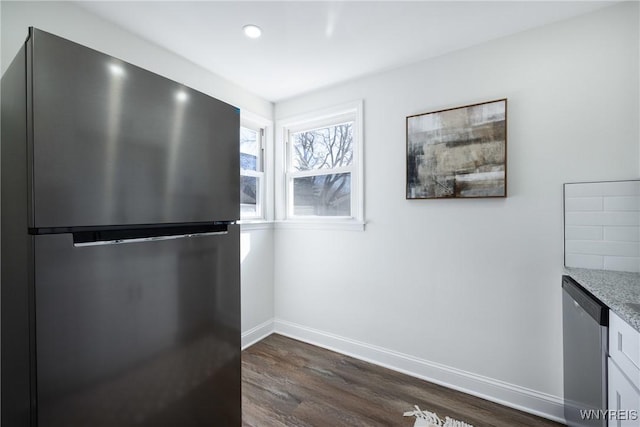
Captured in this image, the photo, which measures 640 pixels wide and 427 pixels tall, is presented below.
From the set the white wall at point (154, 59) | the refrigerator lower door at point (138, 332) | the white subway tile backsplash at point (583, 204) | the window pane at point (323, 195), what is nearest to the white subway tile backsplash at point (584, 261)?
the white subway tile backsplash at point (583, 204)

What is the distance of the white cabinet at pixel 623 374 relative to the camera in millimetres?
A: 883

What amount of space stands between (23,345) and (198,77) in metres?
1.97

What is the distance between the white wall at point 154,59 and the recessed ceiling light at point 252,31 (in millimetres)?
622

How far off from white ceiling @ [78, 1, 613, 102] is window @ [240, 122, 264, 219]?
0.65 metres

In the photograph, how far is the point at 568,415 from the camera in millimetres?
1514

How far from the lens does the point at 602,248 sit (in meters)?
1.56

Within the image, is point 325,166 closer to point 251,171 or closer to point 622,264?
point 251,171

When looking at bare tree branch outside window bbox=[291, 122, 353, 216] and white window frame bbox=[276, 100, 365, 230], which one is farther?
bare tree branch outside window bbox=[291, 122, 353, 216]

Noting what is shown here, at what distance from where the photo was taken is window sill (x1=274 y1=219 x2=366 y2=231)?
2.41 m

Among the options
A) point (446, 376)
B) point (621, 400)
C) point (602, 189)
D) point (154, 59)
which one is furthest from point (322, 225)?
point (621, 400)

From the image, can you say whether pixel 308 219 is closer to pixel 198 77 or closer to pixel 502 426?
pixel 198 77

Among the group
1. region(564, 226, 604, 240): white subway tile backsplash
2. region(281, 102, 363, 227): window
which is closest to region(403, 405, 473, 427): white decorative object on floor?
region(564, 226, 604, 240): white subway tile backsplash

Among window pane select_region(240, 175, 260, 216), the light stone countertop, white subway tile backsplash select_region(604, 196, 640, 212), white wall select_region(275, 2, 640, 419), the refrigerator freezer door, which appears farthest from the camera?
window pane select_region(240, 175, 260, 216)

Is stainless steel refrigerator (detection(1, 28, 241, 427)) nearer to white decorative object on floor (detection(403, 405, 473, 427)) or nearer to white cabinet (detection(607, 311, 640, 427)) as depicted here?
white decorative object on floor (detection(403, 405, 473, 427))
